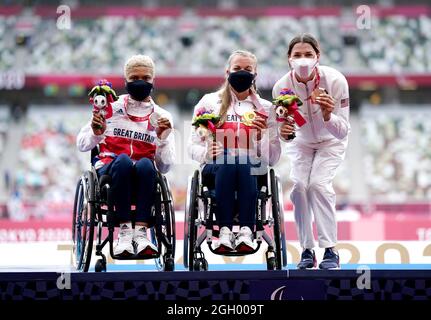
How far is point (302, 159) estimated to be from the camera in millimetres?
4789

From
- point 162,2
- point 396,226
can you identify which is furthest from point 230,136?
point 162,2

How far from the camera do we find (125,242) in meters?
4.33

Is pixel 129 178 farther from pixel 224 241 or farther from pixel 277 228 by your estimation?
pixel 277 228

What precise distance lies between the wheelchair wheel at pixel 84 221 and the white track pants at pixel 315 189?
1214 mm

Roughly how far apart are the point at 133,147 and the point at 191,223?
60 centimetres

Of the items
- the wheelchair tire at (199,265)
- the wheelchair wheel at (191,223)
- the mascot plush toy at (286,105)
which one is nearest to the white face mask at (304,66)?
the mascot plush toy at (286,105)

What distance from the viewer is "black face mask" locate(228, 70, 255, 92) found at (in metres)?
4.57

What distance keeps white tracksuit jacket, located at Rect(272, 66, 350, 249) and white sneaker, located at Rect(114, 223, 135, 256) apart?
1.04 m

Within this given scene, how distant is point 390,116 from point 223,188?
731 inches

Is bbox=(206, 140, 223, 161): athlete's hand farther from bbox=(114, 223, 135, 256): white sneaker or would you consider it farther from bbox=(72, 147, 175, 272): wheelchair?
bbox=(114, 223, 135, 256): white sneaker

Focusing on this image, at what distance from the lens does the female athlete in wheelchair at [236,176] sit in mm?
4383

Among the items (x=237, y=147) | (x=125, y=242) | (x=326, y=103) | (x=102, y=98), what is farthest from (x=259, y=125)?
(x=125, y=242)

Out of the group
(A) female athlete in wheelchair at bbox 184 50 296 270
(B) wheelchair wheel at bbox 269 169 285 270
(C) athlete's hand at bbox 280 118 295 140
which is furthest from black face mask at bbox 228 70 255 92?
(B) wheelchair wheel at bbox 269 169 285 270
